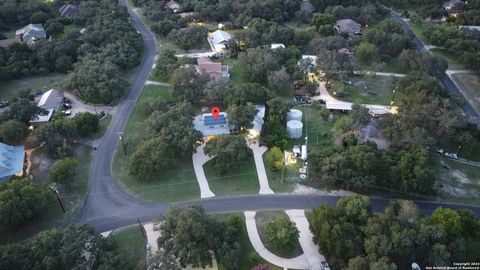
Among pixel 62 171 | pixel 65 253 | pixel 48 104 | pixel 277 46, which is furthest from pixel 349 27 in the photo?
pixel 65 253

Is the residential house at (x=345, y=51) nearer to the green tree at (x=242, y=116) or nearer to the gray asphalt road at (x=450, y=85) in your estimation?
the gray asphalt road at (x=450, y=85)

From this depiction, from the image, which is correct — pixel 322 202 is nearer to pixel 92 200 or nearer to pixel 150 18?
pixel 92 200

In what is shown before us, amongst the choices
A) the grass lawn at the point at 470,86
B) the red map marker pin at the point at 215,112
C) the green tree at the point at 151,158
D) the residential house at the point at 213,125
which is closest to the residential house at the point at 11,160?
the green tree at the point at 151,158

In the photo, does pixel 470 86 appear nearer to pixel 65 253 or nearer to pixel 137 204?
pixel 137 204

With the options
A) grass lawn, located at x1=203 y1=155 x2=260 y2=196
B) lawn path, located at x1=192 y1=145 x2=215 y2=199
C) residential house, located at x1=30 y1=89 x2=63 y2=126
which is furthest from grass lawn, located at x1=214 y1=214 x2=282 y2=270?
residential house, located at x1=30 y1=89 x2=63 y2=126

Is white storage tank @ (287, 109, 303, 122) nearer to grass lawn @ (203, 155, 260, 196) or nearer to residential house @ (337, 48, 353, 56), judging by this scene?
grass lawn @ (203, 155, 260, 196)

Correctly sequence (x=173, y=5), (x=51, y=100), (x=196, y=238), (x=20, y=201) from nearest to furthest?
(x=196, y=238), (x=20, y=201), (x=51, y=100), (x=173, y=5)

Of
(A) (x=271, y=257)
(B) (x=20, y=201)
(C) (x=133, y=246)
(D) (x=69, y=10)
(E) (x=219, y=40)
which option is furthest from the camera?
(D) (x=69, y=10)
